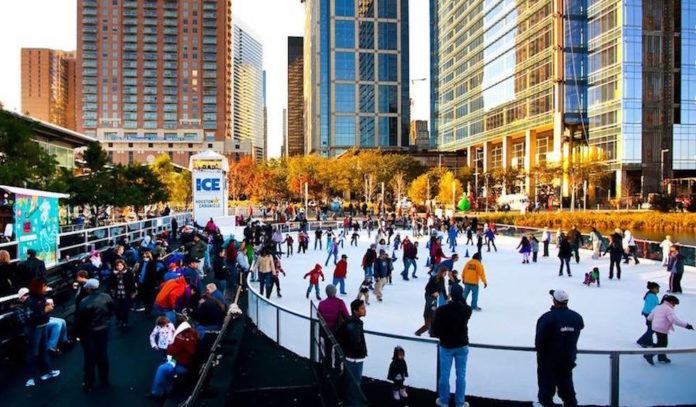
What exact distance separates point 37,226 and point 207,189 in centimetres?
1938

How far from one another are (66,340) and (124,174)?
33.6m

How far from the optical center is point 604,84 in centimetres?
6325

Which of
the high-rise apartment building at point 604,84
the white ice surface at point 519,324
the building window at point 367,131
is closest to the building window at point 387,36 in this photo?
the building window at point 367,131

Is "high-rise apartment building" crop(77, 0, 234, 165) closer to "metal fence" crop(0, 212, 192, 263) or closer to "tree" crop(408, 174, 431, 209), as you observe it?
"tree" crop(408, 174, 431, 209)

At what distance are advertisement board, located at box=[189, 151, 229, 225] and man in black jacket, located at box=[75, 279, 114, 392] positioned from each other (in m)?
24.1

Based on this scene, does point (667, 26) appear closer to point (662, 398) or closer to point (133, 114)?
point (662, 398)

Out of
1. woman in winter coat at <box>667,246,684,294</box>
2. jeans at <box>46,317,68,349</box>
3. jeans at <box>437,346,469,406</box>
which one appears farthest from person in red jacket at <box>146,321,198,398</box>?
woman in winter coat at <box>667,246,684,294</box>

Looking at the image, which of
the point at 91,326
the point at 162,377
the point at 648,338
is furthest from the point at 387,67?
the point at 162,377

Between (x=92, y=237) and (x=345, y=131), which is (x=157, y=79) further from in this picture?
(x=92, y=237)

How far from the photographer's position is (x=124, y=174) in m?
39.0

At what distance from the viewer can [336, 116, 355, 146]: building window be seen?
115375 millimetres

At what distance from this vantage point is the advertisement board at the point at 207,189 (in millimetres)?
30125

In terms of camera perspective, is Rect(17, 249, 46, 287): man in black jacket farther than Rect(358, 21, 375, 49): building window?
No

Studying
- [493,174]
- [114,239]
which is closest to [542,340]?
[114,239]
